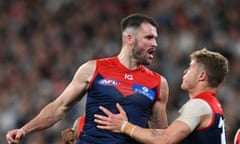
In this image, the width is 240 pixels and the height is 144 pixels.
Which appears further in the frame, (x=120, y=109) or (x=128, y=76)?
(x=128, y=76)

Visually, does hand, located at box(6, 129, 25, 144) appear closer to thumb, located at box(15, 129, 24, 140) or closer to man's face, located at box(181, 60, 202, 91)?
thumb, located at box(15, 129, 24, 140)

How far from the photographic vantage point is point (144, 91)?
7707mm

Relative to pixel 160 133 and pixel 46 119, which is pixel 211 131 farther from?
pixel 46 119

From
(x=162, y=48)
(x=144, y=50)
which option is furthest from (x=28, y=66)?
(x=144, y=50)

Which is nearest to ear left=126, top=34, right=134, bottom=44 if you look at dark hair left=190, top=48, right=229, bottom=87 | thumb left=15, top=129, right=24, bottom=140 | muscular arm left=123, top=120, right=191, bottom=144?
dark hair left=190, top=48, right=229, bottom=87

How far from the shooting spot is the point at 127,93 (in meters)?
7.68

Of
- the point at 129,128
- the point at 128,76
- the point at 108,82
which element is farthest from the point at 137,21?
the point at 129,128

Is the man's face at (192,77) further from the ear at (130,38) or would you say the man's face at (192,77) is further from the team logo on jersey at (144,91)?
the ear at (130,38)

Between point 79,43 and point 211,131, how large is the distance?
25.1 feet

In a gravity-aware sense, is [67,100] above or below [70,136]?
above

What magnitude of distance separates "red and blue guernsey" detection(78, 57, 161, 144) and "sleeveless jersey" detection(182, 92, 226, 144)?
0.65 m

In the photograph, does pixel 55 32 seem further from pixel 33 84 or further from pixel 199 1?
pixel 199 1

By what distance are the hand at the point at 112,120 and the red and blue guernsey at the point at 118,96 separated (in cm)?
10

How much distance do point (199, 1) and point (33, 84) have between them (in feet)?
9.29
